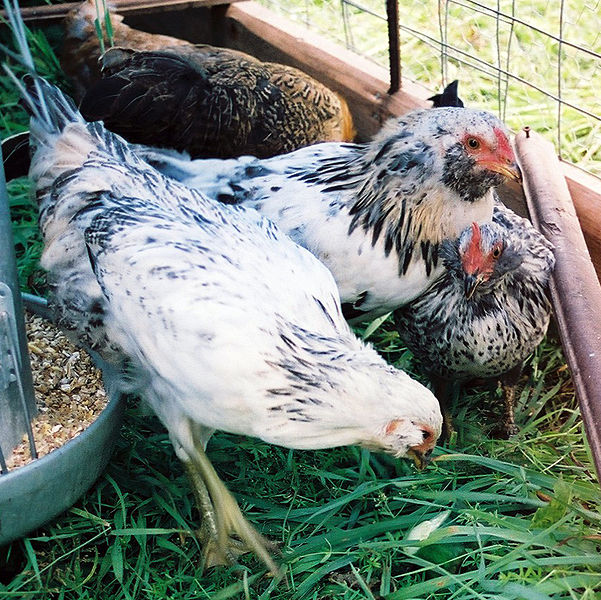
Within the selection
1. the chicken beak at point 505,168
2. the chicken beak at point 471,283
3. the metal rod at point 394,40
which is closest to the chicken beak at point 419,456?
the chicken beak at point 471,283

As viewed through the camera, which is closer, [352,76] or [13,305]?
[13,305]

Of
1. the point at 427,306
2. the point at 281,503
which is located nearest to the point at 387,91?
the point at 427,306

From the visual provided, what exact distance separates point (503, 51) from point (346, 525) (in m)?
2.13

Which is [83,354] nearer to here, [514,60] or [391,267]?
[391,267]

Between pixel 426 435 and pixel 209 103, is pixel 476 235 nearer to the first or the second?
pixel 426 435

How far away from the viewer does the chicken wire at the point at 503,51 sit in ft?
10.1

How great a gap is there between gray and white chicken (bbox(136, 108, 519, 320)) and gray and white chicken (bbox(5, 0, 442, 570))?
219 mm

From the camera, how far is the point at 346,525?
2.11 m

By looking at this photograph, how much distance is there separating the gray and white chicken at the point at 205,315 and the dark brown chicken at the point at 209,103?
18.4 inches

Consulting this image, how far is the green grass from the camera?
188 centimetres

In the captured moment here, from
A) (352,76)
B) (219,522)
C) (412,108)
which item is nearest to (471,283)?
(219,522)

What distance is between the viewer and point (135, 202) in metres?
2.01

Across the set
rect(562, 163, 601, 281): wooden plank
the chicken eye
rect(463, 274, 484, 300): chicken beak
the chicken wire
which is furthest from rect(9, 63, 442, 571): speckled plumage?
the chicken wire

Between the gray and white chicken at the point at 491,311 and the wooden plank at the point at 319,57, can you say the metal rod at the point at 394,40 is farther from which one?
the gray and white chicken at the point at 491,311
